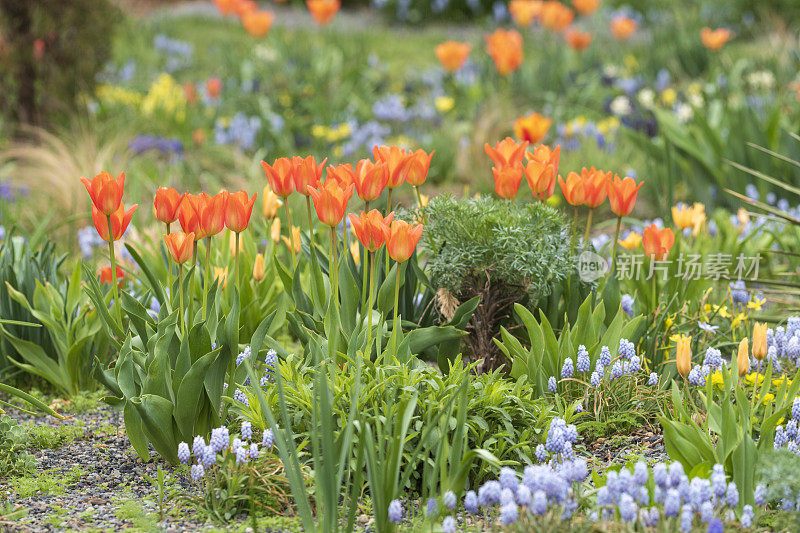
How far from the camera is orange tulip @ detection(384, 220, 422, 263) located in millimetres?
2290

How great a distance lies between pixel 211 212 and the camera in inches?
94.6

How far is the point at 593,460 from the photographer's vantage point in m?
2.53

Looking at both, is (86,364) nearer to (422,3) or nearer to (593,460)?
(593,460)

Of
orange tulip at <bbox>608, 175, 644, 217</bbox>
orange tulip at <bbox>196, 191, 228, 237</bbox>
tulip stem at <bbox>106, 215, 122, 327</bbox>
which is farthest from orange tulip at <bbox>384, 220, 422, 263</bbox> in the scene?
tulip stem at <bbox>106, 215, 122, 327</bbox>

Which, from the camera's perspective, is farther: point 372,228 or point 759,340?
point 759,340

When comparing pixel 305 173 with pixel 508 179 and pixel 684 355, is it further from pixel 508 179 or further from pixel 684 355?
pixel 684 355

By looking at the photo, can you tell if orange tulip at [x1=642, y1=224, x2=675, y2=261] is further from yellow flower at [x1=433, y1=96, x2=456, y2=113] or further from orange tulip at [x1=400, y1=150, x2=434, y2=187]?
yellow flower at [x1=433, y1=96, x2=456, y2=113]

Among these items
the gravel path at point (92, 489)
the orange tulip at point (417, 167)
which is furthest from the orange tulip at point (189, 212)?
the gravel path at point (92, 489)

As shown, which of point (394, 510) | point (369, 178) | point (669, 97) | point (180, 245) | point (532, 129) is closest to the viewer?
point (394, 510)

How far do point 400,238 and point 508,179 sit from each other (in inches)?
27.6

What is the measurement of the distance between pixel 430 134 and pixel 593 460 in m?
5.03

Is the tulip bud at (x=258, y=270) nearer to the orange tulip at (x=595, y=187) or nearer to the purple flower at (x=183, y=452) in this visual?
the purple flower at (x=183, y=452)

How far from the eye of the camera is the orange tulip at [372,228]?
2312 mm

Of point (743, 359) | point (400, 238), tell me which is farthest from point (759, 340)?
point (400, 238)
